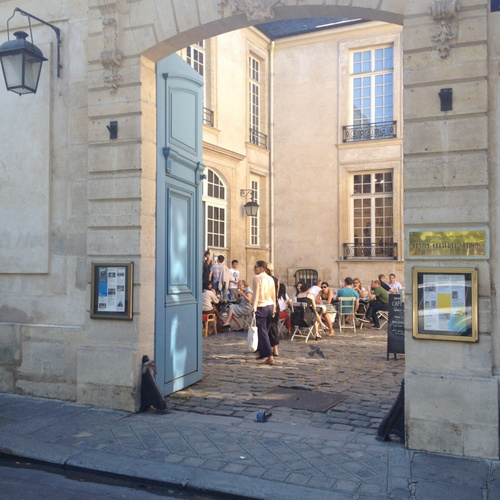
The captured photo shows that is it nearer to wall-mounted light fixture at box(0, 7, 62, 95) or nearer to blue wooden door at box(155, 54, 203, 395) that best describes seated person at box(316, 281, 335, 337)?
blue wooden door at box(155, 54, 203, 395)

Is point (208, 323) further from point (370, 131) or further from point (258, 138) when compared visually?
point (370, 131)

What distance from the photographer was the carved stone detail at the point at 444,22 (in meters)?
4.83

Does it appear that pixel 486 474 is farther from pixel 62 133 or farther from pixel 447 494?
pixel 62 133

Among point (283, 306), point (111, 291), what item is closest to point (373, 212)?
point (283, 306)

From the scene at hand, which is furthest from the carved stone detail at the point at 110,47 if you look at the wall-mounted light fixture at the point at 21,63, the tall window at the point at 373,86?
the tall window at the point at 373,86

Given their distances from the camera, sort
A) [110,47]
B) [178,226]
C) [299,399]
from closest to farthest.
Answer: [110,47]
[299,399]
[178,226]

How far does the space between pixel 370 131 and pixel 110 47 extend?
15429 mm

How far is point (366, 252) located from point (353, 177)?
107 inches

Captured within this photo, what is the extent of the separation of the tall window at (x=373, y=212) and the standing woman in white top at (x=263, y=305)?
460 inches

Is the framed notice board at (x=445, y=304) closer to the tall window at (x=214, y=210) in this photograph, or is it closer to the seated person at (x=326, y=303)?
the seated person at (x=326, y=303)

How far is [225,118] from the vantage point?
18.2 metres

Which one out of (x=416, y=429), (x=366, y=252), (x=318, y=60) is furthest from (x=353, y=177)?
(x=416, y=429)

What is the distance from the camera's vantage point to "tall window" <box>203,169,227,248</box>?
688 inches

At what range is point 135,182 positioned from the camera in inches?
242
